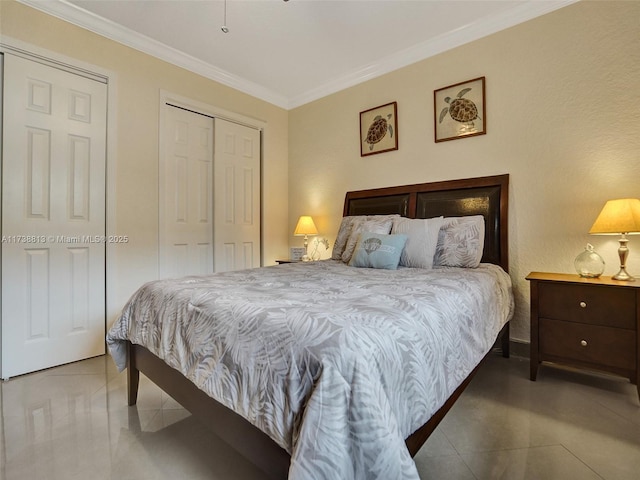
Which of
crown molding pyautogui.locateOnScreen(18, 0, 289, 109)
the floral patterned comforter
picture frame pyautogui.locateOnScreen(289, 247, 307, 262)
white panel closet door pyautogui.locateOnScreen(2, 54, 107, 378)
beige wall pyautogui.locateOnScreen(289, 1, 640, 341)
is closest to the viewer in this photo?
the floral patterned comforter

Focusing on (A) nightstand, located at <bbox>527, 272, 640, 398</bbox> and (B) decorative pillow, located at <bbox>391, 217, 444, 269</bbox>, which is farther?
(B) decorative pillow, located at <bbox>391, 217, 444, 269</bbox>

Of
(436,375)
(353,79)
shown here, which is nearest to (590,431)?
(436,375)

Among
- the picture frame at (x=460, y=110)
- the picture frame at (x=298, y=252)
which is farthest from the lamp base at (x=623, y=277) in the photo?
the picture frame at (x=298, y=252)

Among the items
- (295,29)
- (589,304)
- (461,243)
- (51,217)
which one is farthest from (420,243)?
(51,217)

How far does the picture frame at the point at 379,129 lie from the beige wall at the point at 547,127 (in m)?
0.08

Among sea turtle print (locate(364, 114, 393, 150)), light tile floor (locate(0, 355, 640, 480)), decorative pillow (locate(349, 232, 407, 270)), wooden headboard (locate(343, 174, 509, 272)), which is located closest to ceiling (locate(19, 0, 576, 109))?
sea turtle print (locate(364, 114, 393, 150))

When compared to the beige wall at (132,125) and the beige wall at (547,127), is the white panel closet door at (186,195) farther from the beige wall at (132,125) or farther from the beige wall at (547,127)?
the beige wall at (547,127)

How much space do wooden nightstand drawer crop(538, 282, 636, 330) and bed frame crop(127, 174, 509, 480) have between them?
44cm

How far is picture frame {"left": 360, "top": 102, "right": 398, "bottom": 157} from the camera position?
3.19 m

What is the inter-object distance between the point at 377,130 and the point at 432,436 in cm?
278

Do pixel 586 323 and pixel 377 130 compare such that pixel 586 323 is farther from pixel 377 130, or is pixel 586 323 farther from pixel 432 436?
pixel 377 130

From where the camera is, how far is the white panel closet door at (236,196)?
349cm

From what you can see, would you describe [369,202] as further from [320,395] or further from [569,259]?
[320,395]

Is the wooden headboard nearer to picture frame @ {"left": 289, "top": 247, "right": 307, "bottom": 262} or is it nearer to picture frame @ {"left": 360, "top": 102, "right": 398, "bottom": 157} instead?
picture frame @ {"left": 360, "top": 102, "right": 398, "bottom": 157}
